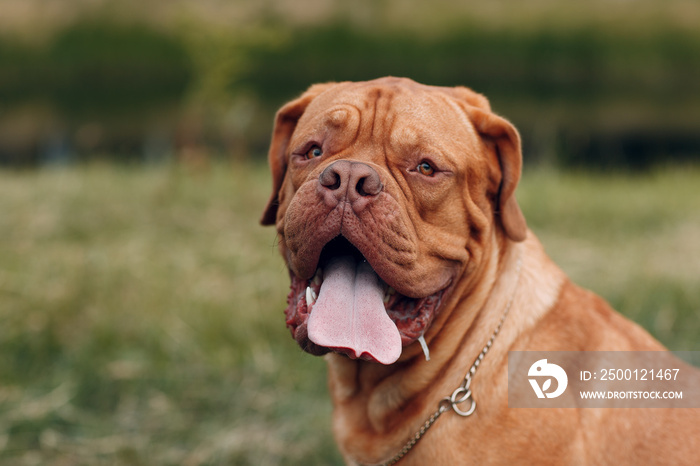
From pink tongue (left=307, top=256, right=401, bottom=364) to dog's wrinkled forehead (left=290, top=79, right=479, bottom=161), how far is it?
0.50 meters

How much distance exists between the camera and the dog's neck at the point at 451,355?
8.53 ft

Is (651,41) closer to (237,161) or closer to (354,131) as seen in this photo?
(237,161)

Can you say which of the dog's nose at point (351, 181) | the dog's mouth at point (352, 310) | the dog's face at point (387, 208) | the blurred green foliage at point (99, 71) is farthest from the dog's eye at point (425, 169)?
the blurred green foliage at point (99, 71)

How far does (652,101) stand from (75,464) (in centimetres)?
1275

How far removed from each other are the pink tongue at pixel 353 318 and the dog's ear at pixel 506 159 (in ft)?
1.89

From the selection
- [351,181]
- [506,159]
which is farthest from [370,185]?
[506,159]

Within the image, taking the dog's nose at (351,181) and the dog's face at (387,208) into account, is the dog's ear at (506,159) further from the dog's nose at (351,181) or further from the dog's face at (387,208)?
the dog's nose at (351,181)

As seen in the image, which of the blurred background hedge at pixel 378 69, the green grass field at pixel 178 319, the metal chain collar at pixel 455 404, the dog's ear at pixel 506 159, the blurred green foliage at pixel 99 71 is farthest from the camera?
the blurred green foliage at pixel 99 71

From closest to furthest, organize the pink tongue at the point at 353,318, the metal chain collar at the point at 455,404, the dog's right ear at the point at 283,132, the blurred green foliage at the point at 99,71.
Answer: the pink tongue at the point at 353,318
the metal chain collar at the point at 455,404
the dog's right ear at the point at 283,132
the blurred green foliage at the point at 99,71

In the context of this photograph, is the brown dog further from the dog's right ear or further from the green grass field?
the green grass field

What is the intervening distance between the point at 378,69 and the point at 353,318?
1070 centimetres

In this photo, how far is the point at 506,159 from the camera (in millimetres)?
2684

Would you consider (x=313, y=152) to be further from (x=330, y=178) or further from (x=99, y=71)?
(x=99, y=71)

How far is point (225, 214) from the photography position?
6957 millimetres
